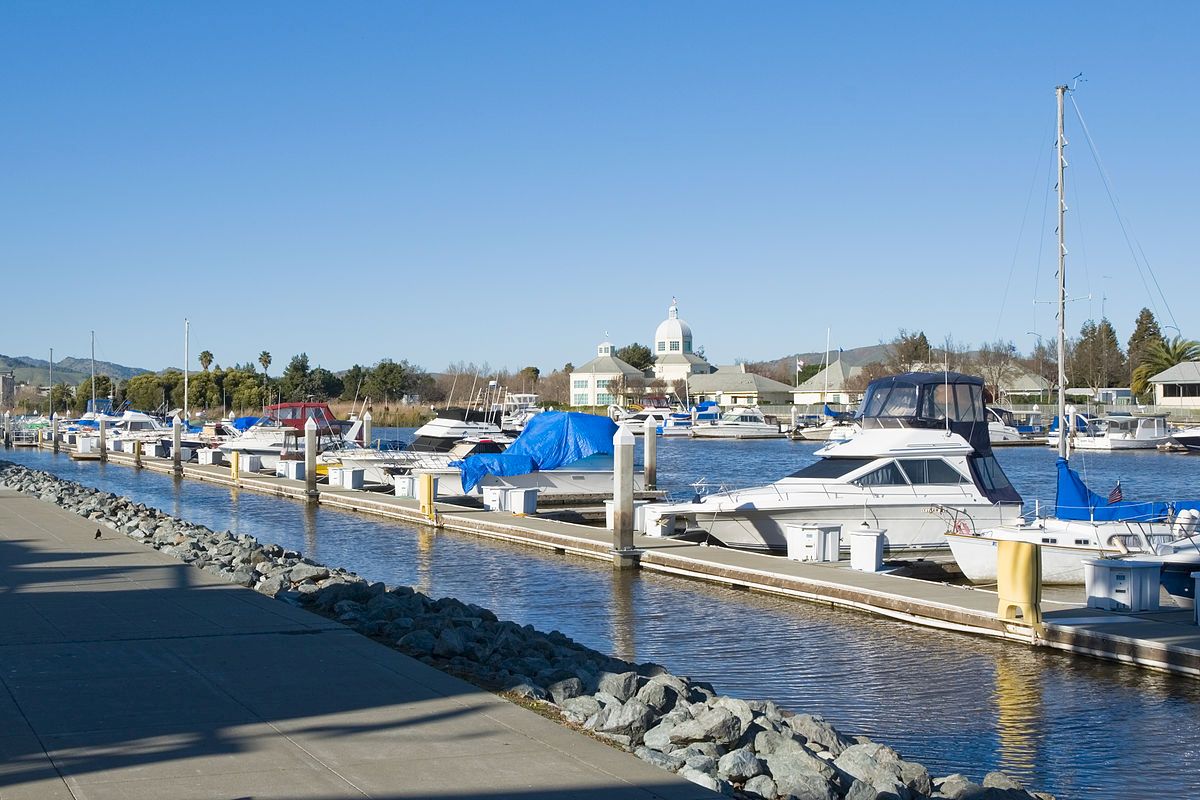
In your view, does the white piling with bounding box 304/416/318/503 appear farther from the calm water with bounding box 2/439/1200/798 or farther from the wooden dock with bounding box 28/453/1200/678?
the calm water with bounding box 2/439/1200/798

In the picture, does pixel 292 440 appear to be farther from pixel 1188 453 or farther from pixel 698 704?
pixel 1188 453

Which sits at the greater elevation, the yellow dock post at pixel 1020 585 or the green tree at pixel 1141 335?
the green tree at pixel 1141 335

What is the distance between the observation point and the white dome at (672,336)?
17350 cm

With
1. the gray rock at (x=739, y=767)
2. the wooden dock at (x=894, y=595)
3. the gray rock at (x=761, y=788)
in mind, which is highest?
the gray rock at (x=739, y=767)

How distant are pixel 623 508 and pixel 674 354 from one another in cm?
14606

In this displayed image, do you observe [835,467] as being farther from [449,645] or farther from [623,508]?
[449,645]

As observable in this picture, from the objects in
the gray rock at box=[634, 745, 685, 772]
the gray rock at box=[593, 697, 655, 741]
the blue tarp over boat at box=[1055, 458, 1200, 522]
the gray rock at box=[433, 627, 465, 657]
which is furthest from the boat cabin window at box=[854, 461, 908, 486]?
the gray rock at box=[634, 745, 685, 772]

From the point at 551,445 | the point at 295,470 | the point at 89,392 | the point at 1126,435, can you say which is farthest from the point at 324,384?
the point at 551,445

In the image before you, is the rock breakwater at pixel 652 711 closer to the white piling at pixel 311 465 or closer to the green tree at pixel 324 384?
the white piling at pixel 311 465

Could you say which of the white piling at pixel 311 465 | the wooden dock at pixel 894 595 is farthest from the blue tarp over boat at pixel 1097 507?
the white piling at pixel 311 465

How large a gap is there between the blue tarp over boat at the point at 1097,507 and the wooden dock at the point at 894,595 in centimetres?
295

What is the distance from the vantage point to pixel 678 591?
2197 centimetres

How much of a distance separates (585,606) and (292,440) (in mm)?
34478

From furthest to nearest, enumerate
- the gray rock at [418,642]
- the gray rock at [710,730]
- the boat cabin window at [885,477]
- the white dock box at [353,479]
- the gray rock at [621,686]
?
the white dock box at [353,479] → the boat cabin window at [885,477] → the gray rock at [418,642] → the gray rock at [621,686] → the gray rock at [710,730]
